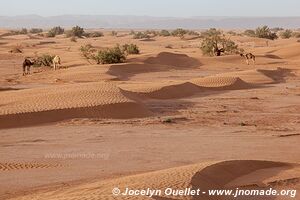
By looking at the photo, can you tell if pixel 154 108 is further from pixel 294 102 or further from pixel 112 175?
pixel 112 175

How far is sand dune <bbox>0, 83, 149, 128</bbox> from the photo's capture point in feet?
53.5

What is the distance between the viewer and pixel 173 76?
3092cm

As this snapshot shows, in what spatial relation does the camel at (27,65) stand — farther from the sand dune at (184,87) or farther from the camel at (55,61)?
the sand dune at (184,87)

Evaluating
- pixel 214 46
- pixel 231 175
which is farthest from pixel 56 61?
pixel 231 175

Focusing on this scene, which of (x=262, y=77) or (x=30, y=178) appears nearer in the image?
(x=30, y=178)

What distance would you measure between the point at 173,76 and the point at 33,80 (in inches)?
301

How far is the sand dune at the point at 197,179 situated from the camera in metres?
8.00

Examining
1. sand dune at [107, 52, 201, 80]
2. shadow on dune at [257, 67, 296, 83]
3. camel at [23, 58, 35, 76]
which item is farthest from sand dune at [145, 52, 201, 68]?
camel at [23, 58, 35, 76]

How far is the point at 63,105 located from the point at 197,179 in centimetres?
923

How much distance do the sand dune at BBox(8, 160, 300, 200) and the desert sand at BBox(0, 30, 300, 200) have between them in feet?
0.06

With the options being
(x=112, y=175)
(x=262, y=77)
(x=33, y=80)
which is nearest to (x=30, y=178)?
(x=112, y=175)

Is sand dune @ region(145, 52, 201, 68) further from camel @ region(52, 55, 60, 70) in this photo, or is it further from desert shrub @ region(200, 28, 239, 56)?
camel @ region(52, 55, 60, 70)

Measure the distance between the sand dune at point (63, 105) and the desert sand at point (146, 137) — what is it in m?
0.03

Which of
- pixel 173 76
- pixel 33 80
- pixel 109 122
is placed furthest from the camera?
pixel 173 76
